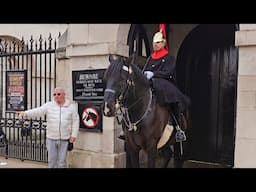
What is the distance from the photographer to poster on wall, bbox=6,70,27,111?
26.0 ft

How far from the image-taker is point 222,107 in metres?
7.64

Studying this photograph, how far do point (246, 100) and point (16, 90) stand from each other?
543cm

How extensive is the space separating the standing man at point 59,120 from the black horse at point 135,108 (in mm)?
1093

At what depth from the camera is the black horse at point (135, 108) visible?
14.3 feet

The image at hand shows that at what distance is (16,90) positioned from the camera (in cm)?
805

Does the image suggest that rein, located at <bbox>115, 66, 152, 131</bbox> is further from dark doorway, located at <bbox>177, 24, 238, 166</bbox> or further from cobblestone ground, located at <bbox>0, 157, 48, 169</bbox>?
dark doorway, located at <bbox>177, 24, 238, 166</bbox>

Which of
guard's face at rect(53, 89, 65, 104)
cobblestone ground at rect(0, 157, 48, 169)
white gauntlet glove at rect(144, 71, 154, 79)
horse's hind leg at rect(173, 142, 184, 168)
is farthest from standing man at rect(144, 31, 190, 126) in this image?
cobblestone ground at rect(0, 157, 48, 169)

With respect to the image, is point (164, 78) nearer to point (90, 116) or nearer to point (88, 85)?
point (88, 85)

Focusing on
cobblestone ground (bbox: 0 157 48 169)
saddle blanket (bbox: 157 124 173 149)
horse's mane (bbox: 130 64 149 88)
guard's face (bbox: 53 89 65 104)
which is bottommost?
cobblestone ground (bbox: 0 157 48 169)

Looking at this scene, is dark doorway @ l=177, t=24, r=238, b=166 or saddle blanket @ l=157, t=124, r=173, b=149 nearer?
saddle blanket @ l=157, t=124, r=173, b=149

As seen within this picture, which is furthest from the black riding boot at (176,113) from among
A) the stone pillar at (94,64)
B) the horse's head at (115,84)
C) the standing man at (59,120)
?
the standing man at (59,120)

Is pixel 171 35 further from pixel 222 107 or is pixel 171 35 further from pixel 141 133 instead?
pixel 141 133

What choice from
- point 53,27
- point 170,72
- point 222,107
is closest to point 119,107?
point 170,72

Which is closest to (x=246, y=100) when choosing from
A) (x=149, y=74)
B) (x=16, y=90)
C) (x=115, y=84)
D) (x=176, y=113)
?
(x=176, y=113)
